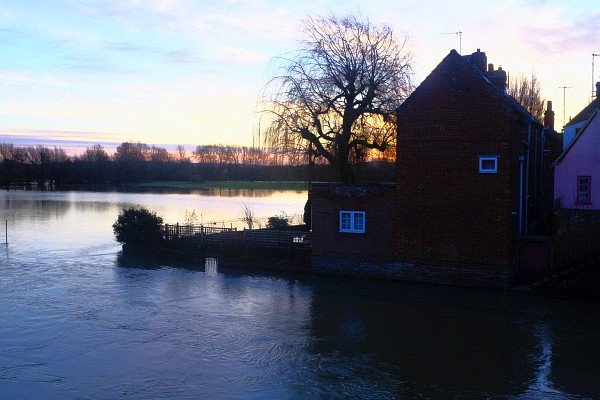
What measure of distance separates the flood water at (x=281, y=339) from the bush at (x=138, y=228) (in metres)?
5.98

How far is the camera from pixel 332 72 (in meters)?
30.2

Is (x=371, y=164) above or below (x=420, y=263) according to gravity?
above

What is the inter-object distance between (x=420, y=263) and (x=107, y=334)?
12.6 m

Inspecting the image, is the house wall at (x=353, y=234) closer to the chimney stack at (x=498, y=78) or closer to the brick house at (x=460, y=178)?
the brick house at (x=460, y=178)

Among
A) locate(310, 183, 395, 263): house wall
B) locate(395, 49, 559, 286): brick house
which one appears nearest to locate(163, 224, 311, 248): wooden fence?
locate(310, 183, 395, 263): house wall

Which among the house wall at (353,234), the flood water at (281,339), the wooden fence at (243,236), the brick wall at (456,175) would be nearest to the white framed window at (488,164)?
the brick wall at (456,175)

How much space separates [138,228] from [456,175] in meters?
18.6

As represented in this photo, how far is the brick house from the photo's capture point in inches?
840

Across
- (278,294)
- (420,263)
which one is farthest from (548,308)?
(278,294)

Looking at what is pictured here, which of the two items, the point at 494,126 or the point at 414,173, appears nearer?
the point at 494,126

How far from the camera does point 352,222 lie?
2430cm

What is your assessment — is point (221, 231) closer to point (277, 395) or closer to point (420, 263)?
point (420, 263)

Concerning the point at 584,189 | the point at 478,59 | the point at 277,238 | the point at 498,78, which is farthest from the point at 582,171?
the point at 277,238

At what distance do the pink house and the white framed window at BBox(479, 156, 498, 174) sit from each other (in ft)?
24.4
